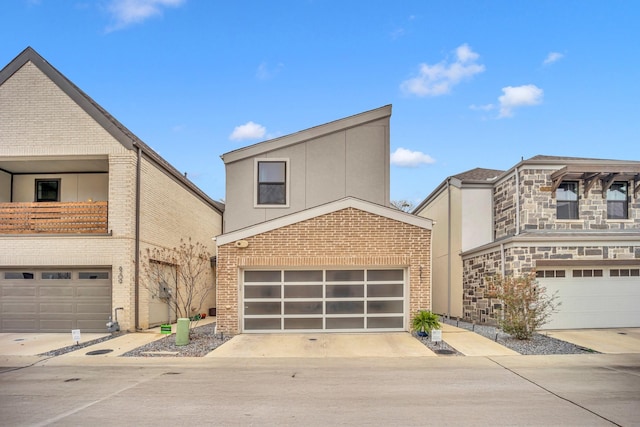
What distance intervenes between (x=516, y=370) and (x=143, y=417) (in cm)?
721

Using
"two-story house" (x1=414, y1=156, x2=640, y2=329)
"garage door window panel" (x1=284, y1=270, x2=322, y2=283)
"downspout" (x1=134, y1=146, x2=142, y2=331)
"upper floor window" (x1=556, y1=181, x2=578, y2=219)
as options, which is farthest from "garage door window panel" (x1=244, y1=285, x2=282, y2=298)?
"upper floor window" (x1=556, y1=181, x2=578, y2=219)

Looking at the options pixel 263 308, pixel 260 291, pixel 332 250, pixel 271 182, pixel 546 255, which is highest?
pixel 271 182

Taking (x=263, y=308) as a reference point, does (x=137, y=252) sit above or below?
above

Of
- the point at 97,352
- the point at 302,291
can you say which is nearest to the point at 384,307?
the point at 302,291

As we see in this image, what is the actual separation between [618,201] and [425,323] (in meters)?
9.37

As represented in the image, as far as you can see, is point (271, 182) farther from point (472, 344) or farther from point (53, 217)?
point (472, 344)

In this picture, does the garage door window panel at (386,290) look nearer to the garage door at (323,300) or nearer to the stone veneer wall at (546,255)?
the garage door at (323,300)

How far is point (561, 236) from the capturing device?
14977 mm

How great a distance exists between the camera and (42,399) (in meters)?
7.33

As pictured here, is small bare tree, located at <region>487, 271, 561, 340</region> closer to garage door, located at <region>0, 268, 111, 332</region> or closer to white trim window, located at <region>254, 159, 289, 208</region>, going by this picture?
white trim window, located at <region>254, 159, 289, 208</region>

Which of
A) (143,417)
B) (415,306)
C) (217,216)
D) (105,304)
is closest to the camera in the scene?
(143,417)

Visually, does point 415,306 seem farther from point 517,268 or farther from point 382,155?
point 382,155

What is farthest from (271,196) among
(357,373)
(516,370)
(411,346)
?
(516,370)

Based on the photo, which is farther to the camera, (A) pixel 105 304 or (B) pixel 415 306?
(A) pixel 105 304
